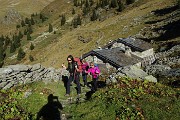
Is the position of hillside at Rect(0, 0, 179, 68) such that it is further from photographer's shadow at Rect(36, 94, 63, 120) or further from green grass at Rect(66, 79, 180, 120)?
photographer's shadow at Rect(36, 94, 63, 120)

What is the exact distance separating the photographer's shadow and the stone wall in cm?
376

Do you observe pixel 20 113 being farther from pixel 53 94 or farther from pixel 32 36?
pixel 32 36

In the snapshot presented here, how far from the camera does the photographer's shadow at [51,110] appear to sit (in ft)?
68.2

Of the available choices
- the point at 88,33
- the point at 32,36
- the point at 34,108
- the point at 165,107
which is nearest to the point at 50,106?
the point at 34,108

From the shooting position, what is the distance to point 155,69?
136 ft

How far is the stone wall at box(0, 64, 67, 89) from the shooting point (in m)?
26.2

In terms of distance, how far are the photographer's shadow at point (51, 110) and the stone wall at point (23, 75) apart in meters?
3.76

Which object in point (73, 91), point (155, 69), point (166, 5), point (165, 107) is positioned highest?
point (165, 107)

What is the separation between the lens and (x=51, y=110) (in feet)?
71.6

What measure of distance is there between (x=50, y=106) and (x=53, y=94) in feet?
7.40

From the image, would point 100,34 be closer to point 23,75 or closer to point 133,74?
point 133,74

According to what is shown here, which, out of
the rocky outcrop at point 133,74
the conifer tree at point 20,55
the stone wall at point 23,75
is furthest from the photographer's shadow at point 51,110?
the conifer tree at point 20,55

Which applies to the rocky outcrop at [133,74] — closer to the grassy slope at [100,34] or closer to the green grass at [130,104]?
the green grass at [130,104]

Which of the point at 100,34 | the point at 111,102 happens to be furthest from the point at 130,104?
the point at 100,34
